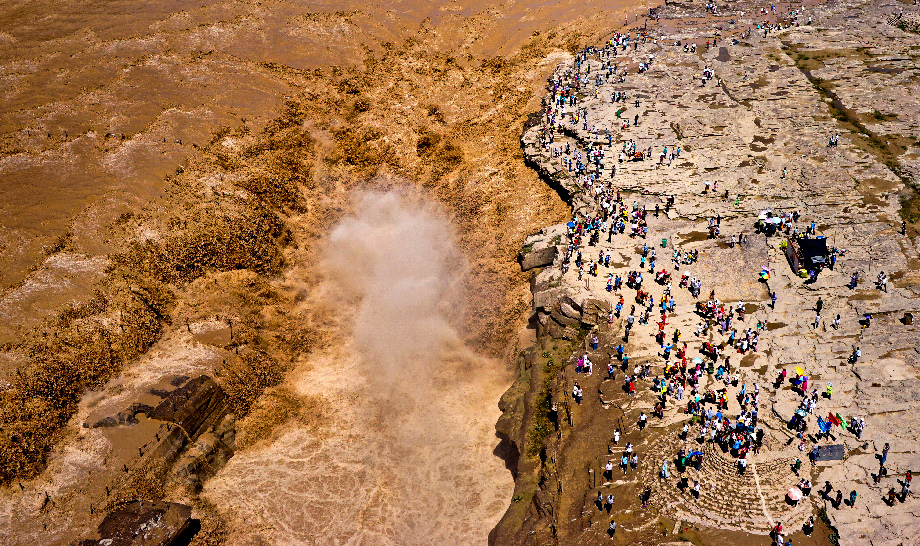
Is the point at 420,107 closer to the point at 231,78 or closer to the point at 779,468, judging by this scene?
the point at 231,78

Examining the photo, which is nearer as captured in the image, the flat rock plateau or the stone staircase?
→ the stone staircase

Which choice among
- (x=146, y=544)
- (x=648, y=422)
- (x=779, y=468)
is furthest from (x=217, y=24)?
(x=779, y=468)

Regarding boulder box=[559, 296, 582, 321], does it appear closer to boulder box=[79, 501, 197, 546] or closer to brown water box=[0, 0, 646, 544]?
brown water box=[0, 0, 646, 544]

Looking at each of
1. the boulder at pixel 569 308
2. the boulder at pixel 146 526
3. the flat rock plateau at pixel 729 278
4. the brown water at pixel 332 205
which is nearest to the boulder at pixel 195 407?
the brown water at pixel 332 205

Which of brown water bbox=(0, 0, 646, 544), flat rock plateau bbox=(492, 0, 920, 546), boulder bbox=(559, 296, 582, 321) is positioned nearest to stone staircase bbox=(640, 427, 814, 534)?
flat rock plateau bbox=(492, 0, 920, 546)

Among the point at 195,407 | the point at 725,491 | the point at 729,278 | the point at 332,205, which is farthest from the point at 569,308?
the point at 332,205

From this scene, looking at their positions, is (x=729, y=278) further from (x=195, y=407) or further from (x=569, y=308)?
(x=195, y=407)

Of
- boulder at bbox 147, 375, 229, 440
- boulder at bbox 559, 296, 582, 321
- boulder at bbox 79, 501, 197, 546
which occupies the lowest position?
boulder at bbox 79, 501, 197, 546

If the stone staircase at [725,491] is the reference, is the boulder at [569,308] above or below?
above

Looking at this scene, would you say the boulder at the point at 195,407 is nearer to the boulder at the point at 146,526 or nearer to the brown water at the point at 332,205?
the brown water at the point at 332,205

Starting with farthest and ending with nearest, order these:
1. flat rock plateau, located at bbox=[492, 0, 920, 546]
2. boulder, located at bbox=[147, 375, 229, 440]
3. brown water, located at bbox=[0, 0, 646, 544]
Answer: boulder, located at bbox=[147, 375, 229, 440], brown water, located at bbox=[0, 0, 646, 544], flat rock plateau, located at bbox=[492, 0, 920, 546]
